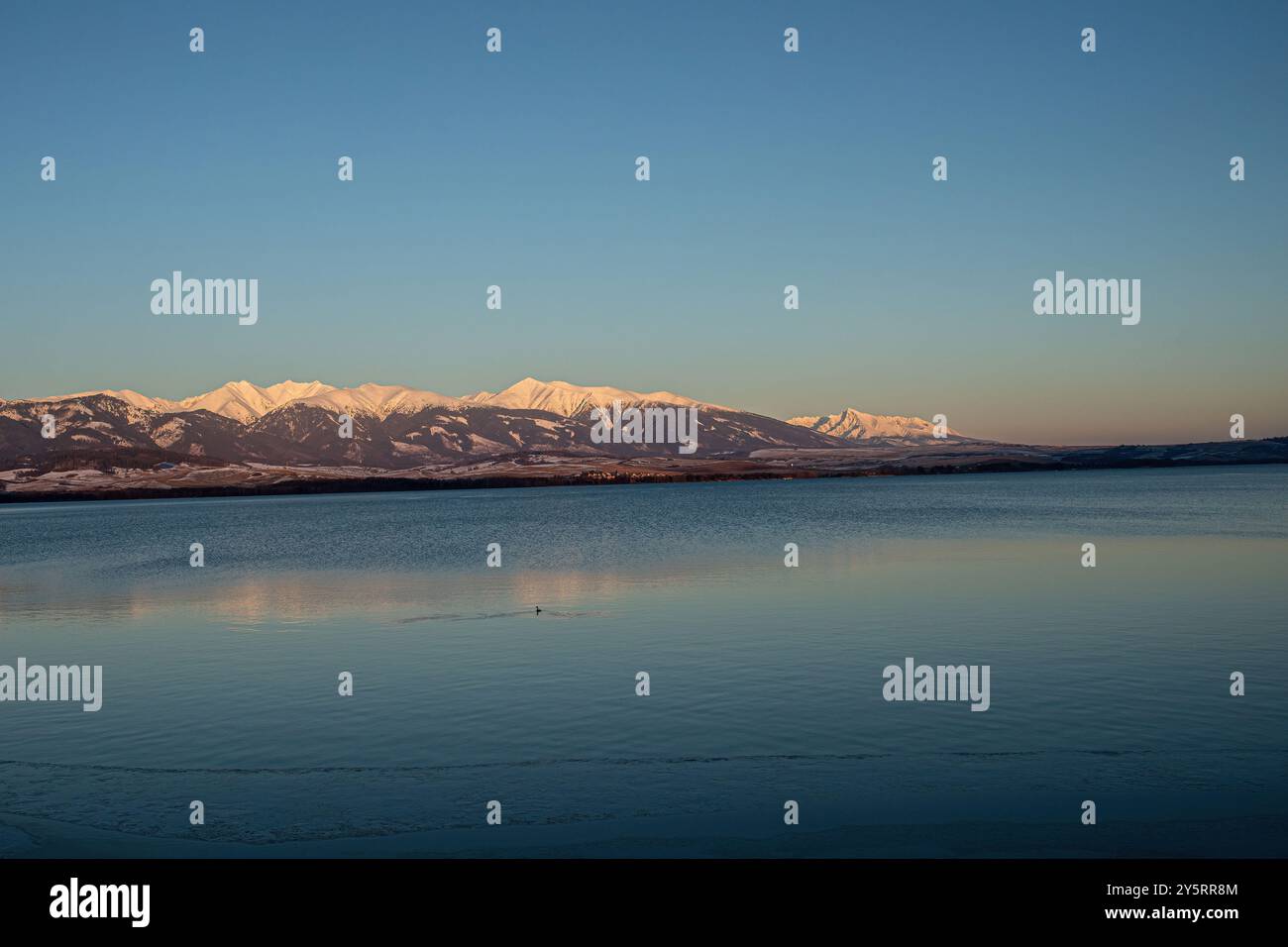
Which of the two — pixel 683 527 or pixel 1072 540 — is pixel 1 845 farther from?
pixel 683 527

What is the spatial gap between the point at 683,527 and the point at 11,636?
54.5m

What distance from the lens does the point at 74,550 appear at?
244 ft

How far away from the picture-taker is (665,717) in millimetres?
19609

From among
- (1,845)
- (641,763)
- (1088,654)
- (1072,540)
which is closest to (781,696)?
(641,763)

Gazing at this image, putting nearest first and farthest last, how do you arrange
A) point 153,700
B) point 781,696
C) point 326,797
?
point 326,797, point 781,696, point 153,700

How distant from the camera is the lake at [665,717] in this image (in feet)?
44.8

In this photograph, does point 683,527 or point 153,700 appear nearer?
point 153,700

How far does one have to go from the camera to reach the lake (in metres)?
13.7

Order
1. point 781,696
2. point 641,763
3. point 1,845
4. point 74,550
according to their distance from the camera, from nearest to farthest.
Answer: point 1,845 → point 641,763 → point 781,696 → point 74,550

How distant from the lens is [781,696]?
68.9 feet
